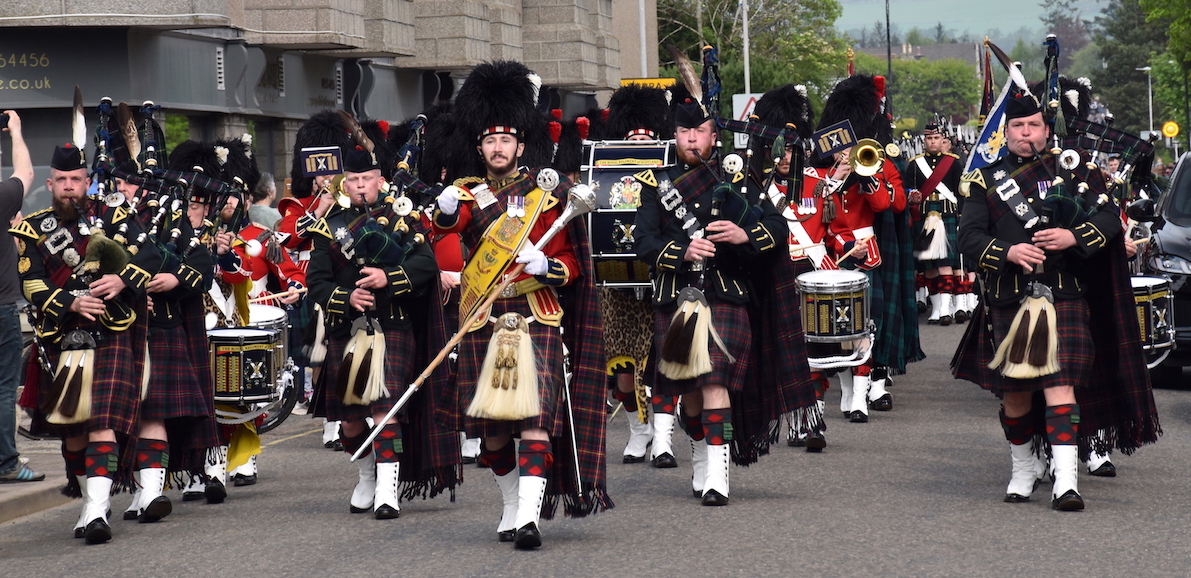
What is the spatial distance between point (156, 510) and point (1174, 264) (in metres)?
7.68

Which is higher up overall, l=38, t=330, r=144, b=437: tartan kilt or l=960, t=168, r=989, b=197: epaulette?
l=960, t=168, r=989, b=197: epaulette

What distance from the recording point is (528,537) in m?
7.14

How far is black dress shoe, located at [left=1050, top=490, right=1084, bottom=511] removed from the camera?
7738 mm

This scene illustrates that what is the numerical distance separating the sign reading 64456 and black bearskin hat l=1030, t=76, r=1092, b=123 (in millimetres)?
11775

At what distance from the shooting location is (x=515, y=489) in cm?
741

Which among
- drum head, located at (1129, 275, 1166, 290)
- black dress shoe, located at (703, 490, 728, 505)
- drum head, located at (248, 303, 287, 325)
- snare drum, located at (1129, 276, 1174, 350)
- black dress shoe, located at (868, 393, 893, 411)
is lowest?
black dress shoe, located at (868, 393, 893, 411)

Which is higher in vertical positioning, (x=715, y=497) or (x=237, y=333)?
(x=237, y=333)

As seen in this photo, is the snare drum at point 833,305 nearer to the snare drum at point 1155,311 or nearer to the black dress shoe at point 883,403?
the black dress shoe at point 883,403

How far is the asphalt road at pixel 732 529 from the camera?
269 inches

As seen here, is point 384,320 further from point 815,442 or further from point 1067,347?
point 1067,347

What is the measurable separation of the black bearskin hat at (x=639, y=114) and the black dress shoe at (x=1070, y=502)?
461cm

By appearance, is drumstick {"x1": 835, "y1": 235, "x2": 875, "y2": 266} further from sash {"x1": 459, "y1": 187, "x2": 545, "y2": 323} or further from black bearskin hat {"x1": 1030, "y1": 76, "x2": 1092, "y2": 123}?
sash {"x1": 459, "y1": 187, "x2": 545, "y2": 323}

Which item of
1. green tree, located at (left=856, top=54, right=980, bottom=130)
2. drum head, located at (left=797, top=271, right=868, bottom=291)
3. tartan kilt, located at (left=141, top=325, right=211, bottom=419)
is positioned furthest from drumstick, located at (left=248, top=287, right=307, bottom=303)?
green tree, located at (left=856, top=54, right=980, bottom=130)

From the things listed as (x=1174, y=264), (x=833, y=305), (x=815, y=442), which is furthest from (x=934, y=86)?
(x=815, y=442)
